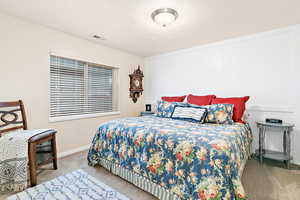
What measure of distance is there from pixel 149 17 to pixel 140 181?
222 centimetres

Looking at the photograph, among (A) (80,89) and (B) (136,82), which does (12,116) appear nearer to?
(A) (80,89)

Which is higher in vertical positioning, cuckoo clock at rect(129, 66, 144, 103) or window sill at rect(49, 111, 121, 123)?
cuckoo clock at rect(129, 66, 144, 103)

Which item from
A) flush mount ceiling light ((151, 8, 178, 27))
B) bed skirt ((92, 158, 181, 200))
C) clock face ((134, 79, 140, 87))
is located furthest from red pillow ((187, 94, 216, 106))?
bed skirt ((92, 158, 181, 200))

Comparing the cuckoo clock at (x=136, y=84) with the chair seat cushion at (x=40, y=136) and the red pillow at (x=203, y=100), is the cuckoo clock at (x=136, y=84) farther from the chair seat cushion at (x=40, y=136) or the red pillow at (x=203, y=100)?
the chair seat cushion at (x=40, y=136)

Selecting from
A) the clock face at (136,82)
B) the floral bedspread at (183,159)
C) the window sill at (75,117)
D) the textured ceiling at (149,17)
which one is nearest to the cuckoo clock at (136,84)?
the clock face at (136,82)

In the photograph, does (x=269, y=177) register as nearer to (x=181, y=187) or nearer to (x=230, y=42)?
(x=181, y=187)

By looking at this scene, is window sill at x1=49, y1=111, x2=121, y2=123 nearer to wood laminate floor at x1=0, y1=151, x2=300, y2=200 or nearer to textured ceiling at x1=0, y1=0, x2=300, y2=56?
wood laminate floor at x1=0, y1=151, x2=300, y2=200

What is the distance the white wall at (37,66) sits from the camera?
2070mm

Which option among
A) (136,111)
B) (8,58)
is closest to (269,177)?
(136,111)

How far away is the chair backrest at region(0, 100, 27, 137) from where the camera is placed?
1926mm

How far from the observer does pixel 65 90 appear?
2811 millimetres

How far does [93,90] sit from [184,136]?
8.22ft

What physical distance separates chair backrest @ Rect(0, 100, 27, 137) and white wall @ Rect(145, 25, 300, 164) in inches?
122

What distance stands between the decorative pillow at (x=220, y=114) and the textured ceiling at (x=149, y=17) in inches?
52.7
